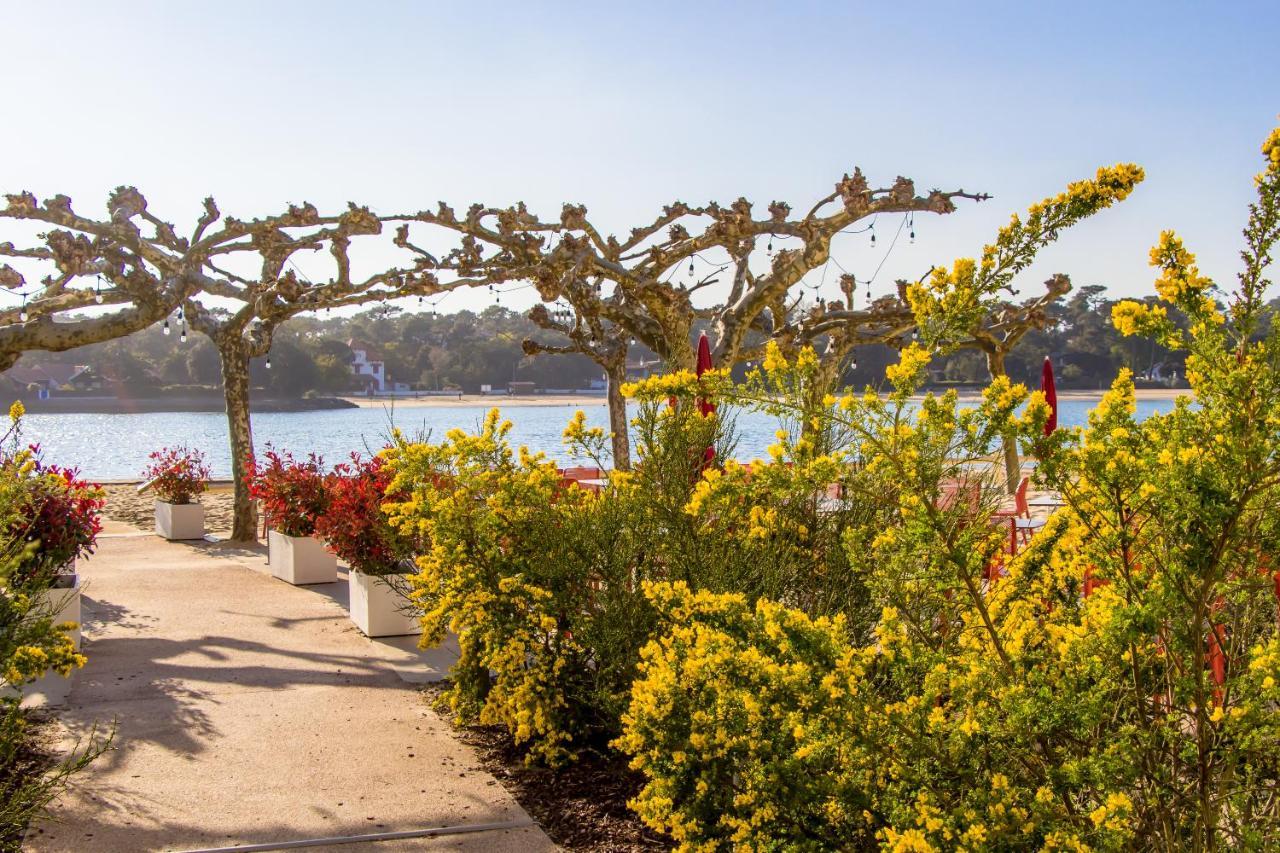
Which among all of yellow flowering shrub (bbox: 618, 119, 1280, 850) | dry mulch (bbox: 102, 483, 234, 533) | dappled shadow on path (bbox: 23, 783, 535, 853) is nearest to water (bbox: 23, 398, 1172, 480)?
dry mulch (bbox: 102, 483, 234, 533)

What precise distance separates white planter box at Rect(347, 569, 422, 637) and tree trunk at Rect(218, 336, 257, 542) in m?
5.22

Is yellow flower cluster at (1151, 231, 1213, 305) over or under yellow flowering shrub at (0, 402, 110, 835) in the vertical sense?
over

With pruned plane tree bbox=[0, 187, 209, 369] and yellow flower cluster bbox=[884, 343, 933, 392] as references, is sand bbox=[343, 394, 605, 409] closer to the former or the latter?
pruned plane tree bbox=[0, 187, 209, 369]

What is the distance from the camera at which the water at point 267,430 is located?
35.9m

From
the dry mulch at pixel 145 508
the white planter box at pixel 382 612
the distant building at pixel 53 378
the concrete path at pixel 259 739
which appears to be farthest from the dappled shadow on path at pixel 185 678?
the distant building at pixel 53 378

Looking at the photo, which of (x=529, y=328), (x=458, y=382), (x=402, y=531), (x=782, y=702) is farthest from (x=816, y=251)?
(x=529, y=328)

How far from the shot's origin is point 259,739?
532 cm

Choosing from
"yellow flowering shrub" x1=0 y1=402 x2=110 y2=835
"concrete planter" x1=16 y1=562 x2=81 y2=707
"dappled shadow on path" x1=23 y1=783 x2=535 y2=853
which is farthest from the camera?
"concrete planter" x1=16 y1=562 x2=81 y2=707

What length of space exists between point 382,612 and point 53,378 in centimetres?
7579

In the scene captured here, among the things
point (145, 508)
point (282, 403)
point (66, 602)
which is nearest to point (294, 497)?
point (66, 602)

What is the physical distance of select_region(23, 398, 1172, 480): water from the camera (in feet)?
118

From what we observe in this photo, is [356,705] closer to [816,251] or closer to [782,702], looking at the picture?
[782,702]

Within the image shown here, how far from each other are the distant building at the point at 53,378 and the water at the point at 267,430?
2403 millimetres

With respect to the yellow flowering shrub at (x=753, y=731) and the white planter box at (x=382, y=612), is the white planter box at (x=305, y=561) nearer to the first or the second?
the white planter box at (x=382, y=612)
